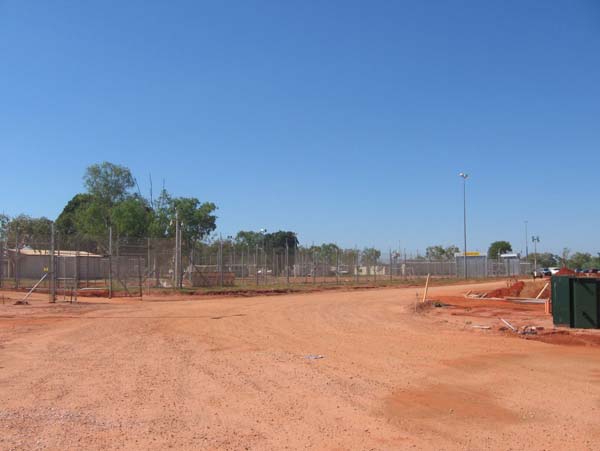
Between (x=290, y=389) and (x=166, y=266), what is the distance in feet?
96.5

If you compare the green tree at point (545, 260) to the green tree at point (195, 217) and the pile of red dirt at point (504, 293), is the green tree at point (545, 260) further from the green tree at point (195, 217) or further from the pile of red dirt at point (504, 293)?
the pile of red dirt at point (504, 293)

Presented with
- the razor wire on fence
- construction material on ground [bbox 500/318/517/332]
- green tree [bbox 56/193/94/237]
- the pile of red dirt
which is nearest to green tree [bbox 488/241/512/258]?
the razor wire on fence

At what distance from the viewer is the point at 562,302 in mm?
15414

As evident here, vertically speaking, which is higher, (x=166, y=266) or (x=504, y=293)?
(x=166, y=266)

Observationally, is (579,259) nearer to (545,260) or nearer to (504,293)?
(545,260)

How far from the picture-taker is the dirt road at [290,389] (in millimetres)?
6516

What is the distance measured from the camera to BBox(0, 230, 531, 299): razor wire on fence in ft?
104

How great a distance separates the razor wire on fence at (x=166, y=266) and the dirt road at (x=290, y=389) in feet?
42.2

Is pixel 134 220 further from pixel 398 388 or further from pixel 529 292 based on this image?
pixel 398 388

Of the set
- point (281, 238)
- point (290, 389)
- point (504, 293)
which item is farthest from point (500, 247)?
point (290, 389)

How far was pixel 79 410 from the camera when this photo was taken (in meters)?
7.51

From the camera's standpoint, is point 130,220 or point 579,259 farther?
point 579,259

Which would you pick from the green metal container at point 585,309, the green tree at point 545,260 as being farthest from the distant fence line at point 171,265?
the green tree at point 545,260

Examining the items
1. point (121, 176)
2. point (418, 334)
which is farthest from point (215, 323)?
point (121, 176)
